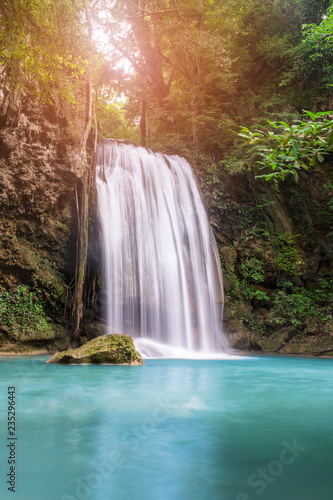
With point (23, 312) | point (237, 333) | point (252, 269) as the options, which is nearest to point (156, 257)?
point (237, 333)

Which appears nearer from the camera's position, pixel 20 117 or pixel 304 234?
pixel 20 117

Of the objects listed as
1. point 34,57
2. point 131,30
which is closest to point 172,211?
A: point 34,57

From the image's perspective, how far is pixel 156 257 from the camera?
1227 centimetres

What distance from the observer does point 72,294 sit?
11.0 m

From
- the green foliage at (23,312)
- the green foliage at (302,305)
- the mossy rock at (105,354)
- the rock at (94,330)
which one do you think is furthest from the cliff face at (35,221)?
the green foliage at (302,305)

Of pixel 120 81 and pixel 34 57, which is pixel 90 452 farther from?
pixel 120 81

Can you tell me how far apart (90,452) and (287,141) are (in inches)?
98.7

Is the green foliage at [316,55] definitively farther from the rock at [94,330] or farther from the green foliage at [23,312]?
the green foliage at [23,312]

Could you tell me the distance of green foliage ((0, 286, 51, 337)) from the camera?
32.1ft

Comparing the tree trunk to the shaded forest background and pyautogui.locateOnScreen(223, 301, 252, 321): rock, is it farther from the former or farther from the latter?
pyautogui.locateOnScreen(223, 301, 252, 321): rock

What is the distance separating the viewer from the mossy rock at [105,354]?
7758 mm

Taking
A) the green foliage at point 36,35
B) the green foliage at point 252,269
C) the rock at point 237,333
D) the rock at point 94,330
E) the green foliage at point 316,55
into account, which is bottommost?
the rock at point 237,333

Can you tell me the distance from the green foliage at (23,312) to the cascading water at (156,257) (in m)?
1.88

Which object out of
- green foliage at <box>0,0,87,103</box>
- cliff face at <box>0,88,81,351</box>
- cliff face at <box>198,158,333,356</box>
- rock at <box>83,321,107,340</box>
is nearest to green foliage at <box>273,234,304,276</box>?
cliff face at <box>198,158,333,356</box>
